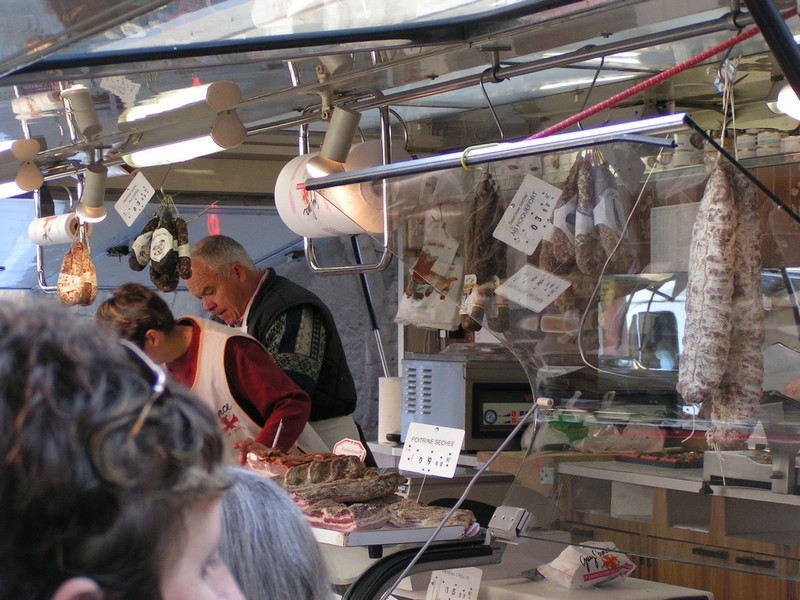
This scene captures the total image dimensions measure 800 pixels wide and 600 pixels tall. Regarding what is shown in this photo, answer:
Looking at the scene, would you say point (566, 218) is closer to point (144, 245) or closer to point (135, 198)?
point (135, 198)

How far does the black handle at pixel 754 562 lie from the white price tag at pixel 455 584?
837mm

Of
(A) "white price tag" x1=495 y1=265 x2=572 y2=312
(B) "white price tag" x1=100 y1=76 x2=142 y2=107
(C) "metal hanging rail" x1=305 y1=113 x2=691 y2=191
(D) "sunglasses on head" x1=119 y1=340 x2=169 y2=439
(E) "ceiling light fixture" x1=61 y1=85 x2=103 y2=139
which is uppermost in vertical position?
(B) "white price tag" x1=100 y1=76 x2=142 y2=107

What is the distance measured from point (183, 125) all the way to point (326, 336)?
3.98 feet

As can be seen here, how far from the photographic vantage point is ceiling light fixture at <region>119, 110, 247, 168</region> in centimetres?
280

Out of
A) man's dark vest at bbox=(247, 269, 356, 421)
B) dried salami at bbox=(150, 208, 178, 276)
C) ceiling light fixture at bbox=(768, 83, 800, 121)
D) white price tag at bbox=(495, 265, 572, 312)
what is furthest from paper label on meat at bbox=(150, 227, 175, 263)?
ceiling light fixture at bbox=(768, 83, 800, 121)

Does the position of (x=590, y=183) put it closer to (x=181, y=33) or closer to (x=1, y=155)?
(x=181, y=33)

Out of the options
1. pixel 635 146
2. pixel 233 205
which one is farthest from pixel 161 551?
pixel 233 205

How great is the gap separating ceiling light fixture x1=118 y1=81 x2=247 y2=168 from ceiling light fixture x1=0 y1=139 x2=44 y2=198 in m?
0.39

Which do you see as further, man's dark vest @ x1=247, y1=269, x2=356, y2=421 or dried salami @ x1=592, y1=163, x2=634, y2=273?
man's dark vest @ x1=247, y1=269, x2=356, y2=421

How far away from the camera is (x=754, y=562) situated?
1.81 meters

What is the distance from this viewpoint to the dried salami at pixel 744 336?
188cm

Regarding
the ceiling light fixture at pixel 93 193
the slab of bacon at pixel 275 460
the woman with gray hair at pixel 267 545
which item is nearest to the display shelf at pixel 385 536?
the slab of bacon at pixel 275 460

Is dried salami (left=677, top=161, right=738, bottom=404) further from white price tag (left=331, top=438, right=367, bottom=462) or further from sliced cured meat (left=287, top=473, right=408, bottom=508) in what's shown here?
white price tag (left=331, top=438, right=367, bottom=462)

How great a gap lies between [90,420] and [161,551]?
0.24 feet
